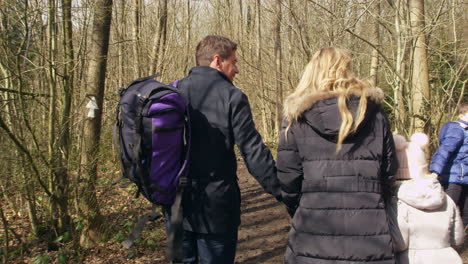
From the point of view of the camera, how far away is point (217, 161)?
2.09 meters

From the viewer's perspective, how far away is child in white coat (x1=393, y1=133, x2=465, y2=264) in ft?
6.11

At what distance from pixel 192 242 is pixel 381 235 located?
3.42 feet

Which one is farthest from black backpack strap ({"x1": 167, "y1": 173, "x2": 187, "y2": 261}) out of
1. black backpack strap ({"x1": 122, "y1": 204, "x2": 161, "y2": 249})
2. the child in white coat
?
the child in white coat

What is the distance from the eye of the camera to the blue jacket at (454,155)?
3729mm

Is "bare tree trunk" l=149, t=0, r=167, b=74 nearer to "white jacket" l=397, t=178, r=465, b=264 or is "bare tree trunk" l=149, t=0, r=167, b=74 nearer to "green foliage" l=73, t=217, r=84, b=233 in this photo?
"green foliage" l=73, t=217, r=84, b=233

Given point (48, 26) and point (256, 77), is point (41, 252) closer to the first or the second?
point (48, 26)

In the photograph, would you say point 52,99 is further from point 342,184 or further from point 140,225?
point 342,184

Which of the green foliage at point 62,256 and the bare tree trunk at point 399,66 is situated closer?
the green foliage at point 62,256

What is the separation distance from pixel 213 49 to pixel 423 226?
147 centimetres

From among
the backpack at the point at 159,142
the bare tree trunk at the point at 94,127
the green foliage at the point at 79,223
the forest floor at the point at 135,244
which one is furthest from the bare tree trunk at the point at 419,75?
the green foliage at the point at 79,223

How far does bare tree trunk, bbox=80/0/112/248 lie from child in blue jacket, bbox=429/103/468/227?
355 cm

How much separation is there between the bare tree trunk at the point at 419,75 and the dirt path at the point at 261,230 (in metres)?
2.17

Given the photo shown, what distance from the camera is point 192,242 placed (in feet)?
7.18

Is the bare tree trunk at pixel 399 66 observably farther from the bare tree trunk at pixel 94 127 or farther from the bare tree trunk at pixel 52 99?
the bare tree trunk at pixel 52 99
